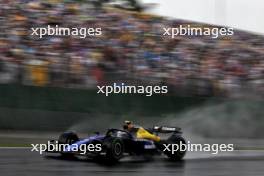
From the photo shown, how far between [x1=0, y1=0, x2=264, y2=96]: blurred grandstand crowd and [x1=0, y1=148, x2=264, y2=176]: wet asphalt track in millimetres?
3079

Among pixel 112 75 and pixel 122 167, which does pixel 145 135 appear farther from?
pixel 112 75

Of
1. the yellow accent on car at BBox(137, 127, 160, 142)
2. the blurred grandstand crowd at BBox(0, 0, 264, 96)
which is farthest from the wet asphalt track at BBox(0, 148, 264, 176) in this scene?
the blurred grandstand crowd at BBox(0, 0, 264, 96)

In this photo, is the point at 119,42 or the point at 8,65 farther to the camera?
the point at 119,42

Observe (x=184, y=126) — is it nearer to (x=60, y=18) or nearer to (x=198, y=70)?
(x=198, y=70)

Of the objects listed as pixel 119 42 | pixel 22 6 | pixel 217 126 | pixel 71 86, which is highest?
pixel 22 6

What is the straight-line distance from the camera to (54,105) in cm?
1264

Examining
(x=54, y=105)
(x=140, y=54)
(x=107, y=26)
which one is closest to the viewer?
(x=54, y=105)

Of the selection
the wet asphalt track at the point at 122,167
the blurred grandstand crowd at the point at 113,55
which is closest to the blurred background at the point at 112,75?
the blurred grandstand crowd at the point at 113,55

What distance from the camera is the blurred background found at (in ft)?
40.0

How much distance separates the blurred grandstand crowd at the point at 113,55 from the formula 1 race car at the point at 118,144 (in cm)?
372

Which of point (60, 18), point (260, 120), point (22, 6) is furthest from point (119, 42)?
point (260, 120)

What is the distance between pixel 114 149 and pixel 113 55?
5151 millimetres

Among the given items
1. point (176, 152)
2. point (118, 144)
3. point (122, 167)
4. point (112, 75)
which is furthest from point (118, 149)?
point (112, 75)

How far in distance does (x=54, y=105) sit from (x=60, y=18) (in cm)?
263
